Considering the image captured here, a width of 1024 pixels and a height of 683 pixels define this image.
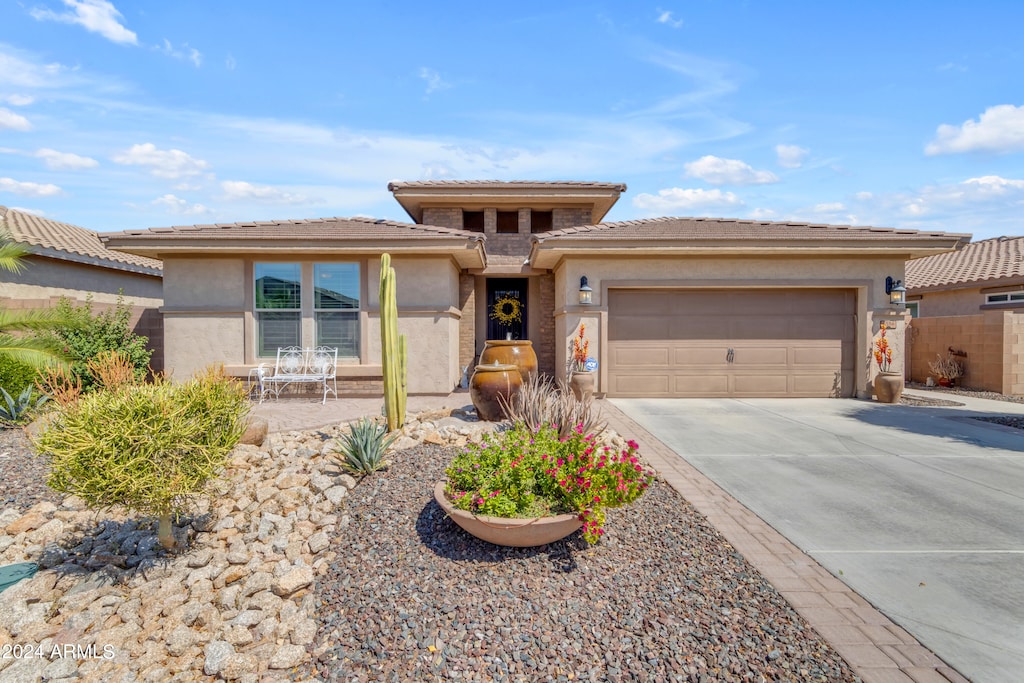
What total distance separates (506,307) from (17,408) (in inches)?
395

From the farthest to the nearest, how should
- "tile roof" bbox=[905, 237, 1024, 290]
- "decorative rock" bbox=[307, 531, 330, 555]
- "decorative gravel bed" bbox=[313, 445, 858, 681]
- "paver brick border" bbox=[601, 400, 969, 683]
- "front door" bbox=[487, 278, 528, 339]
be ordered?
"tile roof" bbox=[905, 237, 1024, 290], "front door" bbox=[487, 278, 528, 339], "decorative rock" bbox=[307, 531, 330, 555], "decorative gravel bed" bbox=[313, 445, 858, 681], "paver brick border" bbox=[601, 400, 969, 683]

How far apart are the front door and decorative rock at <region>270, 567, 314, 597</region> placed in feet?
35.1

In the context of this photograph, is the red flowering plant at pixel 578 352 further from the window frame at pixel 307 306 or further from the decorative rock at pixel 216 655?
the decorative rock at pixel 216 655

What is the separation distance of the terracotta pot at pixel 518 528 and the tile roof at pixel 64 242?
1295 cm

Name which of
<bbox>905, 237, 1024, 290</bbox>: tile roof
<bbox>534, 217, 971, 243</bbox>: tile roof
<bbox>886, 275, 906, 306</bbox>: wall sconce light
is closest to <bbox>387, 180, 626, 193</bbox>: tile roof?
<bbox>534, 217, 971, 243</bbox>: tile roof

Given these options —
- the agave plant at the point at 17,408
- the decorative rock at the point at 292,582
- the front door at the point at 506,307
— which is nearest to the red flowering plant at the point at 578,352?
the front door at the point at 506,307

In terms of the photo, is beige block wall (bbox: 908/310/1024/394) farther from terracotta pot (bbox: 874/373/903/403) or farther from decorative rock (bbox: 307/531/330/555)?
decorative rock (bbox: 307/531/330/555)

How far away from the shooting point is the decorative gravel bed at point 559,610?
9.67 feet

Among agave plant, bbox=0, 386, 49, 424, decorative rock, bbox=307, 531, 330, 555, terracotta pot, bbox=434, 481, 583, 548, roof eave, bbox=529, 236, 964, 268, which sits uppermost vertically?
roof eave, bbox=529, 236, 964, 268

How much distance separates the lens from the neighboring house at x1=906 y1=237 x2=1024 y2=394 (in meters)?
12.8

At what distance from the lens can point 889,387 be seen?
1108cm

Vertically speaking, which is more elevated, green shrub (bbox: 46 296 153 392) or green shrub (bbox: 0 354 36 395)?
green shrub (bbox: 46 296 153 392)

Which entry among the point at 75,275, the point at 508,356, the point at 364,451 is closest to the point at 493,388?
the point at 508,356

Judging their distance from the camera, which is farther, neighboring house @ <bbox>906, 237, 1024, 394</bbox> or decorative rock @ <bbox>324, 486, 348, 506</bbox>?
neighboring house @ <bbox>906, 237, 1024, 394</bbox>
